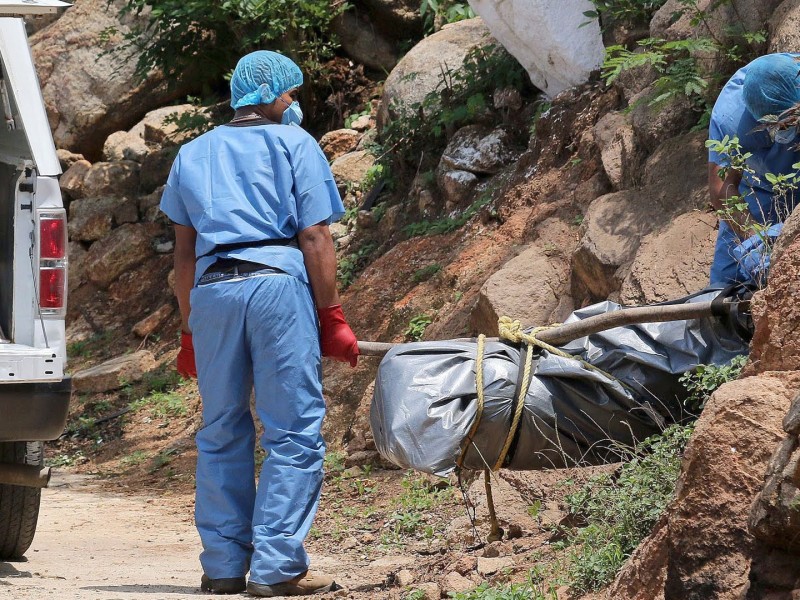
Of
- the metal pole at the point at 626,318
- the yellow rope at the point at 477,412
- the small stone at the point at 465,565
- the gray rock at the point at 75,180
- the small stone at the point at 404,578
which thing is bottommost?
the gray rock at the point at 75,180

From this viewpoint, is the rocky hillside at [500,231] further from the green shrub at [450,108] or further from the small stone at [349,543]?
the small stone at [349,543]

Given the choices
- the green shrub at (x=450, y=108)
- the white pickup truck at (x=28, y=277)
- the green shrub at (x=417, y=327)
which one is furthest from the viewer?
the green shrub at (x=450, y=108)

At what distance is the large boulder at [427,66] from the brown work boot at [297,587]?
5.78 m

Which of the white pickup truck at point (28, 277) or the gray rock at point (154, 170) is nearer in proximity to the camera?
the white pickup truck at point (28, 277)

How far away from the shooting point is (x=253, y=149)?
4.42 metres

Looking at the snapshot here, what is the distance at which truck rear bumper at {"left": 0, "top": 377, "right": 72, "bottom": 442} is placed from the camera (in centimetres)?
424

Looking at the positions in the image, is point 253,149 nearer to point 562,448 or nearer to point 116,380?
point 562,448

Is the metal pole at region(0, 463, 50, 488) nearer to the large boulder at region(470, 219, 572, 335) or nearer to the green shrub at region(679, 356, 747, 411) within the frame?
the green shrub at region(679, 356, 747, 411)

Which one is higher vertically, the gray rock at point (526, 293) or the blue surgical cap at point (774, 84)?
the blue surgical cap at point (774, 84)

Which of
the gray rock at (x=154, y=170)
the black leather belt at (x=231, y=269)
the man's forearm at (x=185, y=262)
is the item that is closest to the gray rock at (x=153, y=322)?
the gray rock at (x=154, y=170)

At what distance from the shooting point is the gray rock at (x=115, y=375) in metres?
9.85

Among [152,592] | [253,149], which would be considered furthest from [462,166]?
[152,592]

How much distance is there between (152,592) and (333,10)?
7.80 meters

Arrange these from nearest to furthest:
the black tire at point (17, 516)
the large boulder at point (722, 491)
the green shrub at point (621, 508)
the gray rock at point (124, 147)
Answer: the large boulder at point (722, 491), the green shrub at point (621, 508), the black tire at point (17, 516), the gray rock at point (124, 147)
